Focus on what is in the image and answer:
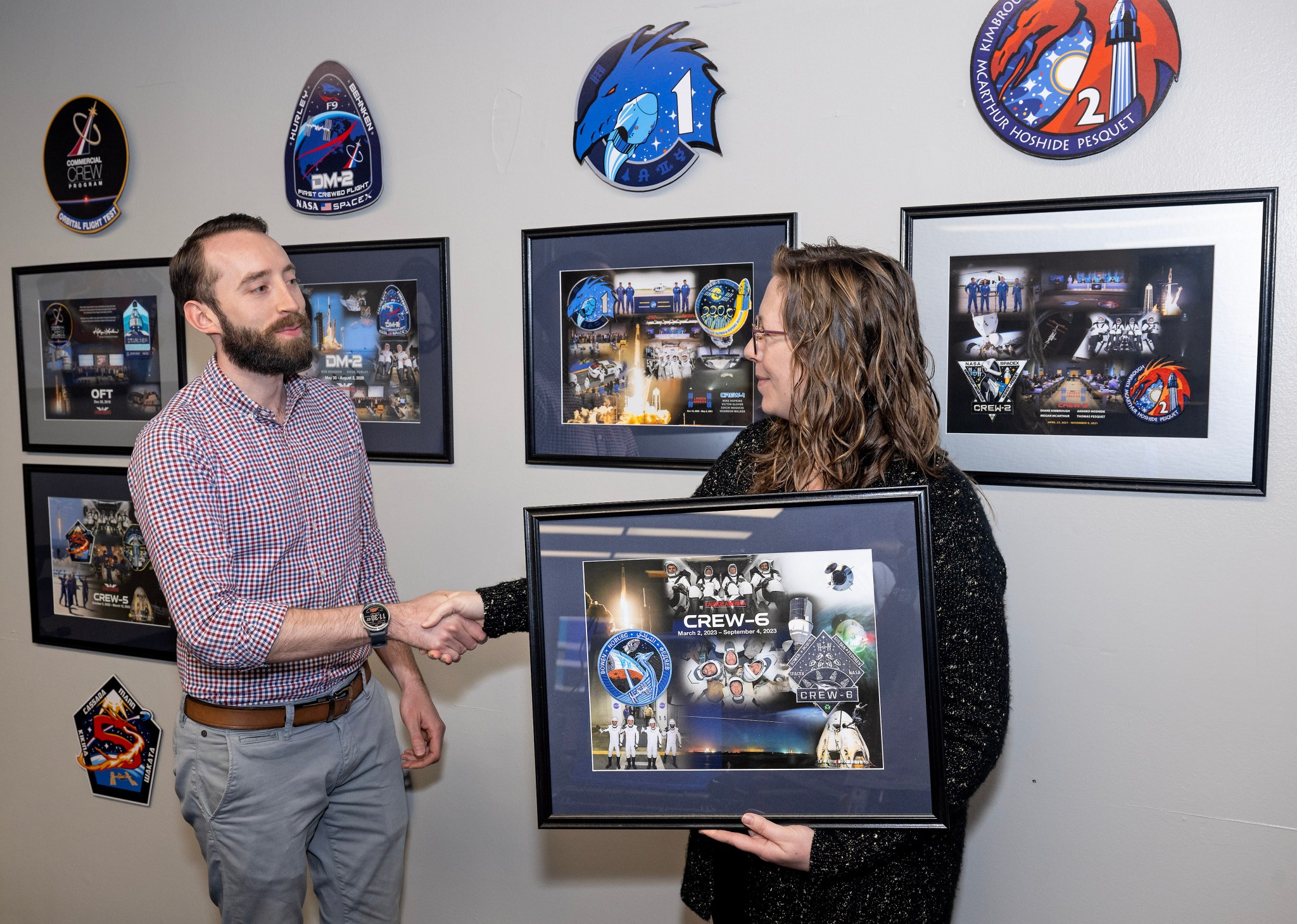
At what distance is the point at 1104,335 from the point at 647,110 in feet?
3.45

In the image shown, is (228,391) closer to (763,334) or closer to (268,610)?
(268,610)

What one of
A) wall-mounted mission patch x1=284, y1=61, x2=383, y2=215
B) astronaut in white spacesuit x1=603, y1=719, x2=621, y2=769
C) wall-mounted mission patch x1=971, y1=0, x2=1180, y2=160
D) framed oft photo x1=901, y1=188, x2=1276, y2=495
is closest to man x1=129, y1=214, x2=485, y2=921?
wall-mounted mission patch x1=284, y1=61, x2=383, y2=215

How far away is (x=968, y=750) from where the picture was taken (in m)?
1.31

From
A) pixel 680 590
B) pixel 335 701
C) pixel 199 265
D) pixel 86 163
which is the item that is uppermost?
pixel 86 163

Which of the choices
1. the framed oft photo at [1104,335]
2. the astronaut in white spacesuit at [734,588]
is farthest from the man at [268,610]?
the framed oft photo at [1104,335]

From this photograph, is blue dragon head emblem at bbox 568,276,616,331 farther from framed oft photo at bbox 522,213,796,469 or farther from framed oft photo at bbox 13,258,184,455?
framed oft photo at bbox 13,258,184,455

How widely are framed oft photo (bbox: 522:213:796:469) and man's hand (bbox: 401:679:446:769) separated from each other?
1.97ft

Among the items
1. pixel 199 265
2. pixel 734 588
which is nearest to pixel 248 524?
pixel 199 265

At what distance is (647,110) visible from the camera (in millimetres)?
2062

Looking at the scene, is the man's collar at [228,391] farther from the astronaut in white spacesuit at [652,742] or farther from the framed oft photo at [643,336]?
the astronaut in white spacesuit at [652,742]

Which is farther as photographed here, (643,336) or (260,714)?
(643,336)

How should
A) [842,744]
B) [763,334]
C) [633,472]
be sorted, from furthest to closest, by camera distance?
[633,472], [763,334], [842,744]

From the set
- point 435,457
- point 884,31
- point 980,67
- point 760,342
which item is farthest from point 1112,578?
point 435,457

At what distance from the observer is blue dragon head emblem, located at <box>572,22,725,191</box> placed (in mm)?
2025
